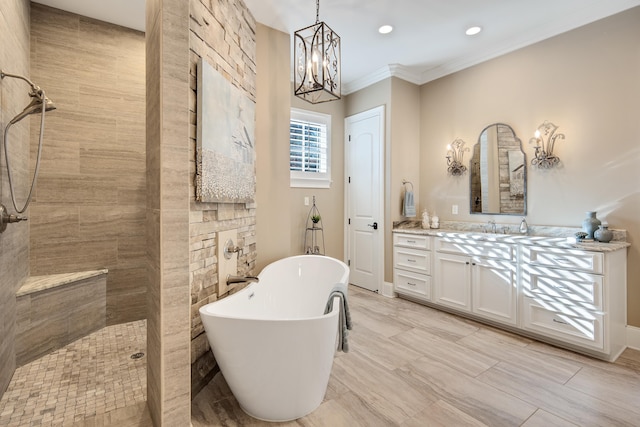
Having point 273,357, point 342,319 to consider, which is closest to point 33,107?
point 273,357

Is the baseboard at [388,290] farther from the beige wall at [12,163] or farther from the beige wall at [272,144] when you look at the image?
the beige wall at [12,163]

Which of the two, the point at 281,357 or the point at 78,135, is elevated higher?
the point at 78,135

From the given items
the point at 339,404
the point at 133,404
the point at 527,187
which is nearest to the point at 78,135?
the point at 133,404

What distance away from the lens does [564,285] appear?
2.58 metres

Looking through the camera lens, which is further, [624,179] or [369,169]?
[369,169]

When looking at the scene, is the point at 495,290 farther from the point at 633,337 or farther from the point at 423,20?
the point at 423,20

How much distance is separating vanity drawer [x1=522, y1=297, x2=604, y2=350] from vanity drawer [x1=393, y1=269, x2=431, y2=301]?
103cm

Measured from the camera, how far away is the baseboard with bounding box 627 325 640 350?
2.55 meters

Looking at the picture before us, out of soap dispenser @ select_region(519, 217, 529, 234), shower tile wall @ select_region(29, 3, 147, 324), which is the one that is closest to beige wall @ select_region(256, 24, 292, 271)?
shower tile wall @ select_region(29, 3, 147, 324)

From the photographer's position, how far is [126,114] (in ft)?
9.09

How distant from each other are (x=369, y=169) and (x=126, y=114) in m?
2.90

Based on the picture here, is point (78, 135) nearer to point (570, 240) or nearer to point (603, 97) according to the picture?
point (570, 240)

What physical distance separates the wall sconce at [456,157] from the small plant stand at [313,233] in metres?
1.86

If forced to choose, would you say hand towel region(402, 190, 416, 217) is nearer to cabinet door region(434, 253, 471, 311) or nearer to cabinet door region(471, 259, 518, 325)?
cabinet door region(434, 253, 471, 311)
